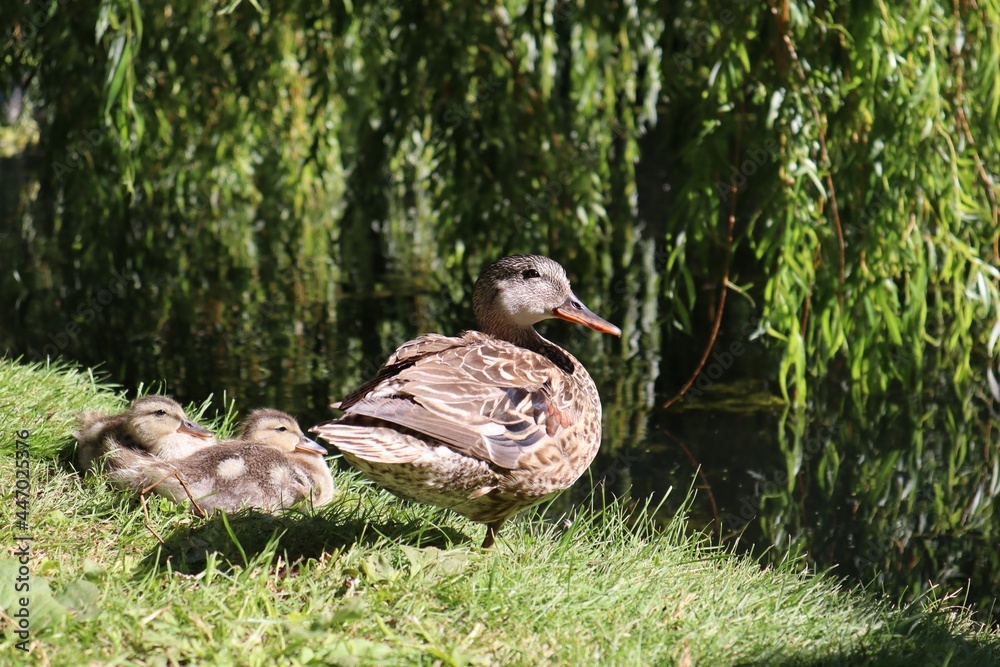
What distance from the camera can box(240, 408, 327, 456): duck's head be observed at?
442cm

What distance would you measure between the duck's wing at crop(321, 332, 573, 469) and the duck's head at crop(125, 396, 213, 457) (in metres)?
0.97

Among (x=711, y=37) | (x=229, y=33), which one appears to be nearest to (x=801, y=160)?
(x=711, y=37)

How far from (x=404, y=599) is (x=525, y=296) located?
1.44 m

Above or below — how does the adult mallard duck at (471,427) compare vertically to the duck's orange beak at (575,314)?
below

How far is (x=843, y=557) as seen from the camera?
5.19 meters

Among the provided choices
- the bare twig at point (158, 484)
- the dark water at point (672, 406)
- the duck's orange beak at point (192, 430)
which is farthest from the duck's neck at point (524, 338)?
the bare twig at point (158, 484)

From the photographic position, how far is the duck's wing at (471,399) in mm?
3293

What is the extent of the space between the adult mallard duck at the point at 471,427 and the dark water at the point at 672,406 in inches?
34.7

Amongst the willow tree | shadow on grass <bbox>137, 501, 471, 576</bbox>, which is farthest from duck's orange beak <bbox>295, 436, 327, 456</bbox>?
the willow tree

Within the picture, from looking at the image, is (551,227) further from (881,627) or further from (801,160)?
(881,627)

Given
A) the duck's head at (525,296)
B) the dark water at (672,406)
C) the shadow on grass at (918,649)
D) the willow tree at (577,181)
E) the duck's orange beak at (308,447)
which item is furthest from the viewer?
the dark water at (672,406)

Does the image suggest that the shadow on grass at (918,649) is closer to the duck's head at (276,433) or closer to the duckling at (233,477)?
the duckling at (233,477)

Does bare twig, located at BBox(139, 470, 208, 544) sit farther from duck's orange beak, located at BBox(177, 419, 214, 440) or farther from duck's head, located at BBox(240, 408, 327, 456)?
duck's head, located at BBox(240, 408, 327, 456)

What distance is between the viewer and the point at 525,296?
4.21m
